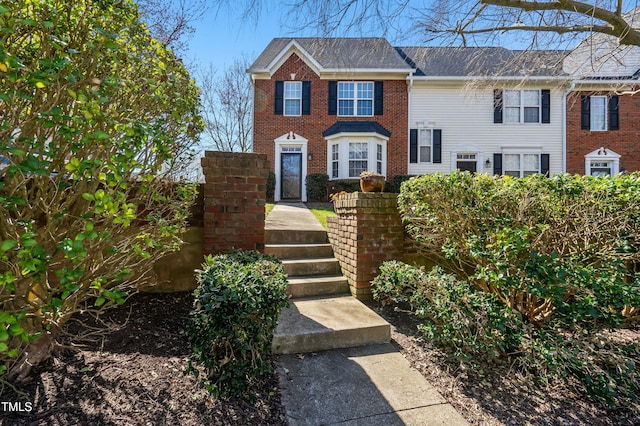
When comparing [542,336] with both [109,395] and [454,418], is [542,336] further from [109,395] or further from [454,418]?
[109,395]

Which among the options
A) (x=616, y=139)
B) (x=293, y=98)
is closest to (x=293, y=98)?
(x=293, y=98)

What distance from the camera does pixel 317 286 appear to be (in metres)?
3.84

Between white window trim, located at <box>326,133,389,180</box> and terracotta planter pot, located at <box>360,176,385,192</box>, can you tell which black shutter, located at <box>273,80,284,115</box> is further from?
terracotta planter pot, located at <box>360,176,385,192</box>

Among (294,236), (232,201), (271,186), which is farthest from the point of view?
(271,186)

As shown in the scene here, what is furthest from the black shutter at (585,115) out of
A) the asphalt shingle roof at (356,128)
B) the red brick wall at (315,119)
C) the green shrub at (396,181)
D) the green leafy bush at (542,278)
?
the green leafy bush at (542,278)

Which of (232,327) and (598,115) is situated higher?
(598,115)

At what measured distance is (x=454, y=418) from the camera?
2.06 metres

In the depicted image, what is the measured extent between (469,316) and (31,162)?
2.99 meters

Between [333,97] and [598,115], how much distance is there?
11.7 metres

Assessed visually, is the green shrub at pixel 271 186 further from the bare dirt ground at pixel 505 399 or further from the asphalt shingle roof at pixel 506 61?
the bare dirt ground at pixel 505 399

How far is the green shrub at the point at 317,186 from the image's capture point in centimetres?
1220

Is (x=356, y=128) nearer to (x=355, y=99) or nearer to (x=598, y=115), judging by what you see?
(x=355, y=99)

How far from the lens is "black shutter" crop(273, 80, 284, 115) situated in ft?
41.3

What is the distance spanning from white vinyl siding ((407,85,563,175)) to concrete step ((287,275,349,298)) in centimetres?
1004
